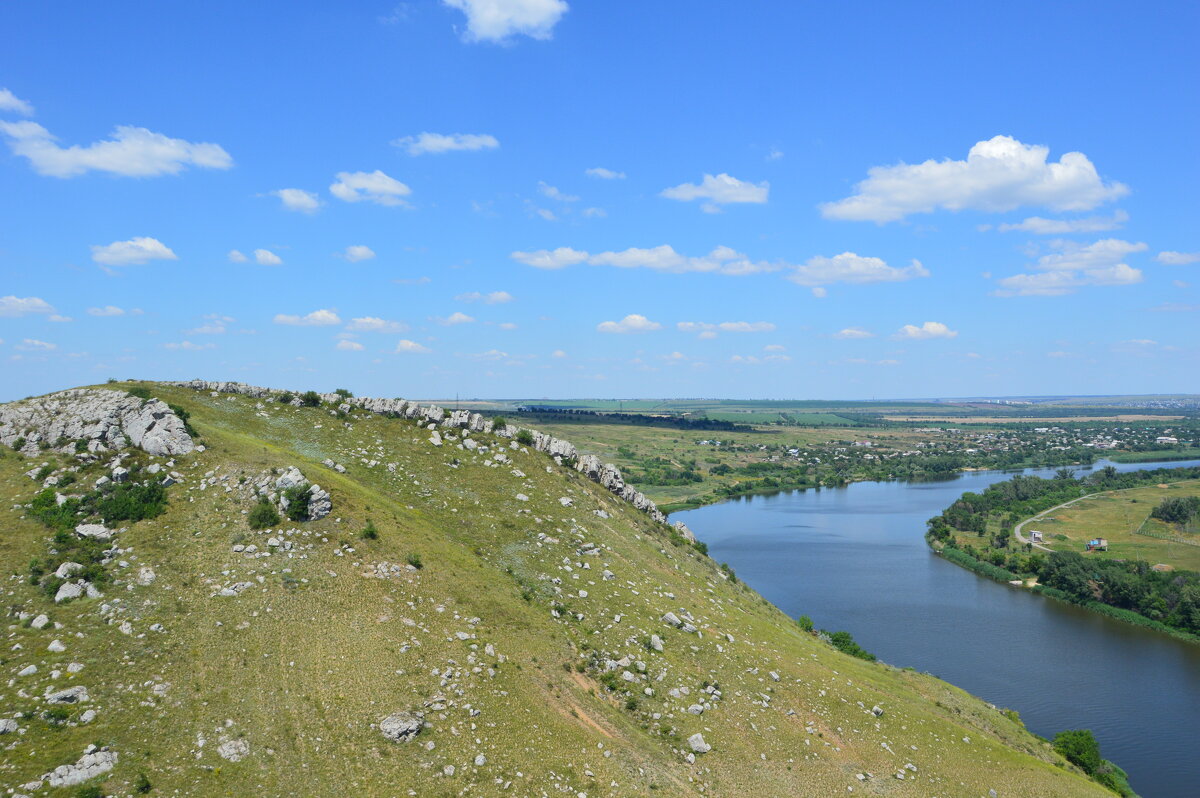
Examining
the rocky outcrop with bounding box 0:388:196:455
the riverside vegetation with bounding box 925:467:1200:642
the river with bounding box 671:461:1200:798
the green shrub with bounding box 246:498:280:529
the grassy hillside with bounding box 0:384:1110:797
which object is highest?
the rocky outcrop with bounding box 0:388:196:455

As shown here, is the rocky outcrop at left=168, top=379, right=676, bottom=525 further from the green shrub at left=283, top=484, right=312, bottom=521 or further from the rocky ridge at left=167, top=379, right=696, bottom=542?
the green shrub at left=283, top=484, right=312, bottom=521

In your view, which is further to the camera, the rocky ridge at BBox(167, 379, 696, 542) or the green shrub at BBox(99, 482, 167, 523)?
the rocky ridge at BBox(167, 379, 696, 542)

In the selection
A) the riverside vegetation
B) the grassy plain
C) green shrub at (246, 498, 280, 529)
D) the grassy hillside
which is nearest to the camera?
the grassy hillside

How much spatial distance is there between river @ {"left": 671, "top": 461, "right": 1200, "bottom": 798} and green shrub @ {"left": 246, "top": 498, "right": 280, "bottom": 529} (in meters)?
69.0

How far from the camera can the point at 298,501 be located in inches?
1646

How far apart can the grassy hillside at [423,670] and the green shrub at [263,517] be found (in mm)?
618

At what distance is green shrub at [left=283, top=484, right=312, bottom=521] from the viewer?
41.4 meters

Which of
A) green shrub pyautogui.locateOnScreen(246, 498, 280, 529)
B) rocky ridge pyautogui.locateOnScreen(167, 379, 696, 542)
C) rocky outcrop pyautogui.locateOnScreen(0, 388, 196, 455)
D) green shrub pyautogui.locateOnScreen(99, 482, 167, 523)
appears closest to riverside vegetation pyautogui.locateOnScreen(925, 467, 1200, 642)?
rocky ridge pyautogui.locateOnScreen(167, 379, 696, 542)

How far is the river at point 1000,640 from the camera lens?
6388 centimetres

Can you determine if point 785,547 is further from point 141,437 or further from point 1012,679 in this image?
point 141,437

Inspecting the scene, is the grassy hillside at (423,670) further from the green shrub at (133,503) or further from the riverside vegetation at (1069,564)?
the riverside vegetation at (1069,564)

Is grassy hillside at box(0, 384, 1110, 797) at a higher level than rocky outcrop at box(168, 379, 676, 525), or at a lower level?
lower

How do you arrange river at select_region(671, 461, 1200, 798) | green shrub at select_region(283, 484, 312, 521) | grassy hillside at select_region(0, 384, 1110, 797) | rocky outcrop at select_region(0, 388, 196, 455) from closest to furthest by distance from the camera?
grassy hillside at select_region(0, 384, 1110, 797) < green shrub at select_region(283, 484, 312, 521) < rocky outcrop at select_region(0, 388, 196, 455) < river at select_region(671, 461, 1200, 798)

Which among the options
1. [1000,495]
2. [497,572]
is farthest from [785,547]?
[497,572]
